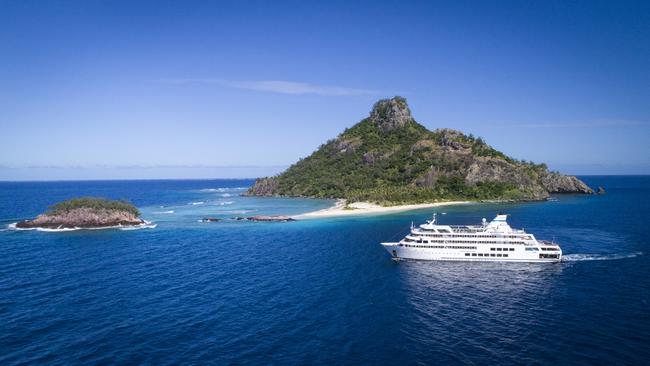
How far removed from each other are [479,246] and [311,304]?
45.7 m

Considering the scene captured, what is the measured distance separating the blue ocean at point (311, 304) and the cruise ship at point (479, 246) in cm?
293

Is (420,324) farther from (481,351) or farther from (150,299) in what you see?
(150,299)

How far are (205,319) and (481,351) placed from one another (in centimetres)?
3600

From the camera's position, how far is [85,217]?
138125 mm

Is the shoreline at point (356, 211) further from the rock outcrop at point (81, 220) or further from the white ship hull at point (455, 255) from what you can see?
the white ship hull at point (455, 255)

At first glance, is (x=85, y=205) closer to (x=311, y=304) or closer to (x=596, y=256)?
(x=311, y=304)

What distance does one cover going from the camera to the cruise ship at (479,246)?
287ft

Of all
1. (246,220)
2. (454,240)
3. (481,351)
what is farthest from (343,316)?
(246,220)

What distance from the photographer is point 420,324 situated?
54312mm

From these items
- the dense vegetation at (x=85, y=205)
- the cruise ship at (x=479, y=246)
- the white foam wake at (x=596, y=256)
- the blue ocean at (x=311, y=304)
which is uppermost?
the dense vegetation at (x=85, y=205)

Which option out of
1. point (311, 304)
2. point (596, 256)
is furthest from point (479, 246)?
A: point (311, 304)

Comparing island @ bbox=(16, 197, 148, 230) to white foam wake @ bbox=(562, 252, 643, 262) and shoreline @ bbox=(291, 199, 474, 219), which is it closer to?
shoreline @ bbox=(291, 199, 474, 219)

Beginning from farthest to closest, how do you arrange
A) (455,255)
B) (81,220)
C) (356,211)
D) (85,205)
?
1. (356,211)
2. (85,205)
3. (81,220)
4. (455,255)

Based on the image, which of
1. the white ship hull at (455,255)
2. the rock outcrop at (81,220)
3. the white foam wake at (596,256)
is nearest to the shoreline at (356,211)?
the rock outcrop at (81,220)
